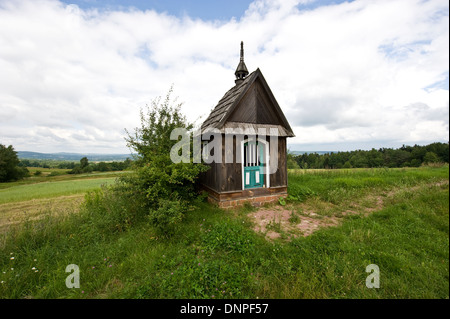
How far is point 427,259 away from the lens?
3467mm

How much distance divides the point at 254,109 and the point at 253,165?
2884mm

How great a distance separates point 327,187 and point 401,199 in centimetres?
303

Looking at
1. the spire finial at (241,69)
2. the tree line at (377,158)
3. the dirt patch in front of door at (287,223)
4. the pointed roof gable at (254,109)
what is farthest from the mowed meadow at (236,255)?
the tree line at (377,158)

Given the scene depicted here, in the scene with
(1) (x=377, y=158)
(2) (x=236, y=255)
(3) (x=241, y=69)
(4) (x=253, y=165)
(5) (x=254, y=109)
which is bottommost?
(2) (x=236, y=255)

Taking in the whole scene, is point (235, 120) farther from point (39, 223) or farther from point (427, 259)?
point (39, 223)

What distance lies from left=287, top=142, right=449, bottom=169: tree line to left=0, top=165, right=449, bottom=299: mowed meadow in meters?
11.4

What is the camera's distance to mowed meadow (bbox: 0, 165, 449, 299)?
2938 mm

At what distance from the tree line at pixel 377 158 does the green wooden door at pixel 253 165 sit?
365 inches

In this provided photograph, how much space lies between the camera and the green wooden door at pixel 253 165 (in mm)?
7948

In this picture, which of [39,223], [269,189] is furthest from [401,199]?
[39,223]

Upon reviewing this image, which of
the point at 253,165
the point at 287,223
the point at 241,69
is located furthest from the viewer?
the point at 241,69

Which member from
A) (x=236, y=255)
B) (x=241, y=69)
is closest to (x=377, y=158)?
(x=241, y=69)

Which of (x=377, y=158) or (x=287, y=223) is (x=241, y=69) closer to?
(x=287, y=223)

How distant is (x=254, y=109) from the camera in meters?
7.98
